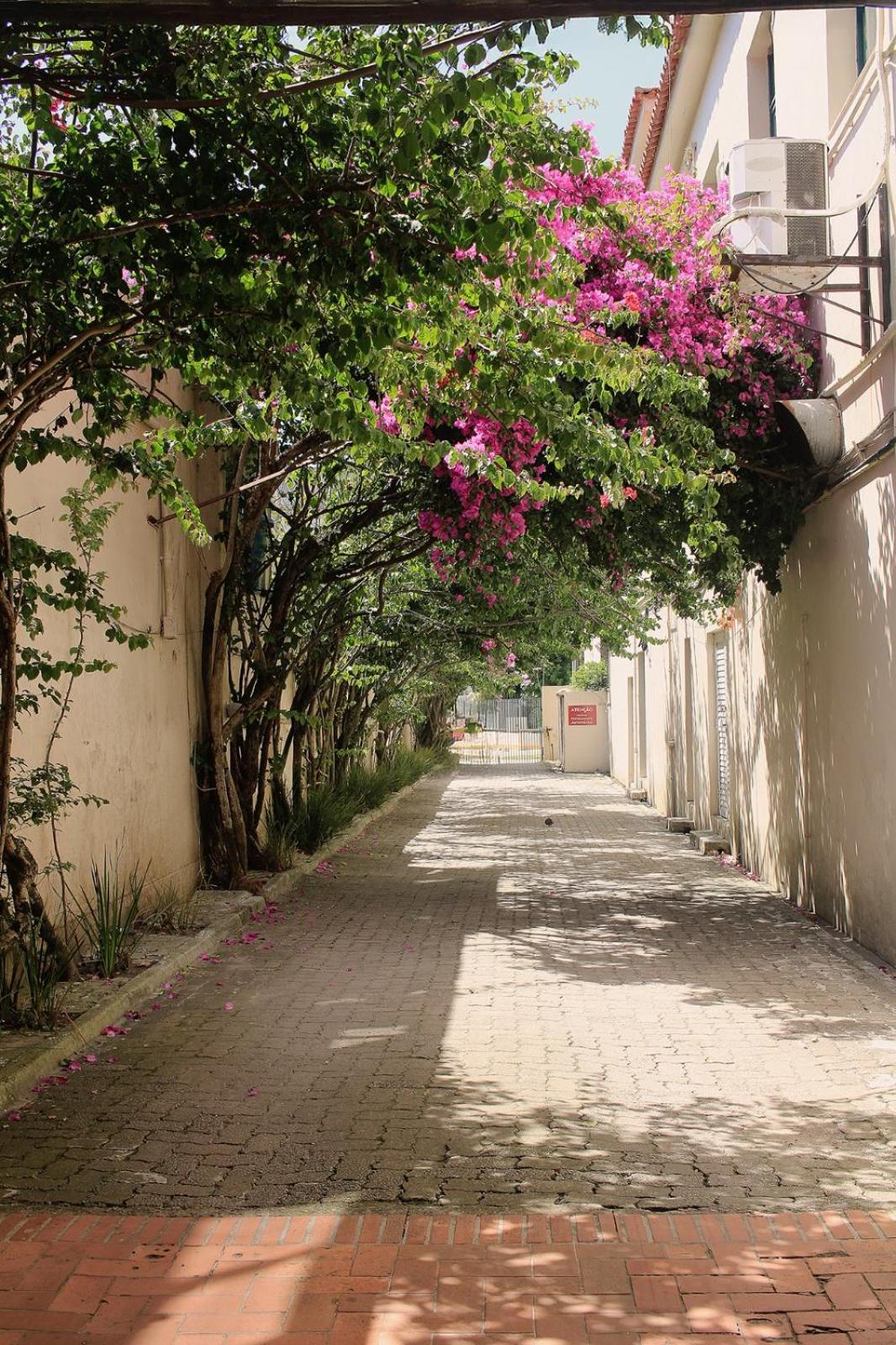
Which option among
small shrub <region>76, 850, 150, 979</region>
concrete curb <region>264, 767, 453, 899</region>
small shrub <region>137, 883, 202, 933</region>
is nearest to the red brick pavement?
small shrub <region>76, 850, 150, 979</region>

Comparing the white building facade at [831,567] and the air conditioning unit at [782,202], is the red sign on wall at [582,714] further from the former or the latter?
the air conditioning unit at [782,202]

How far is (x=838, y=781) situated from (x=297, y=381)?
615 centimetres

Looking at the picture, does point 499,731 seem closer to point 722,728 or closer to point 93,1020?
point 722,728

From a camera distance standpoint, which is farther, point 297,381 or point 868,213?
point 868,213

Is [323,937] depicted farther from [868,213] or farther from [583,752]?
[583,752]

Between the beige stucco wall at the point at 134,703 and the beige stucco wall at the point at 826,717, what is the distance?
203 inches

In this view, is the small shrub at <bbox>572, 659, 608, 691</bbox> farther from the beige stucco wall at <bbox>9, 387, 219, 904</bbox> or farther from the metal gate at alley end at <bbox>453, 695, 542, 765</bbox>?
the beige stucco wall at <bbox>9, 387, 219, 904</bbox>

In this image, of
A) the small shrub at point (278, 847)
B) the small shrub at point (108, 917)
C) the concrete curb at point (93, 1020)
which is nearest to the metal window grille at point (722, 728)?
the small shrub at point (278, 847)

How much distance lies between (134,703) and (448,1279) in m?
6.48

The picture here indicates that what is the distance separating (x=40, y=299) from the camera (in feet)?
17.2

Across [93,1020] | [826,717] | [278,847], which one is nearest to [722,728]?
[826,717]

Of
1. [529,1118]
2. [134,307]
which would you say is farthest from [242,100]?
[529,1118]

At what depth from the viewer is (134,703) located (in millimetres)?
9547

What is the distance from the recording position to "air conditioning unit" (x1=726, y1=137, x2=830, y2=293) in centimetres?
870
